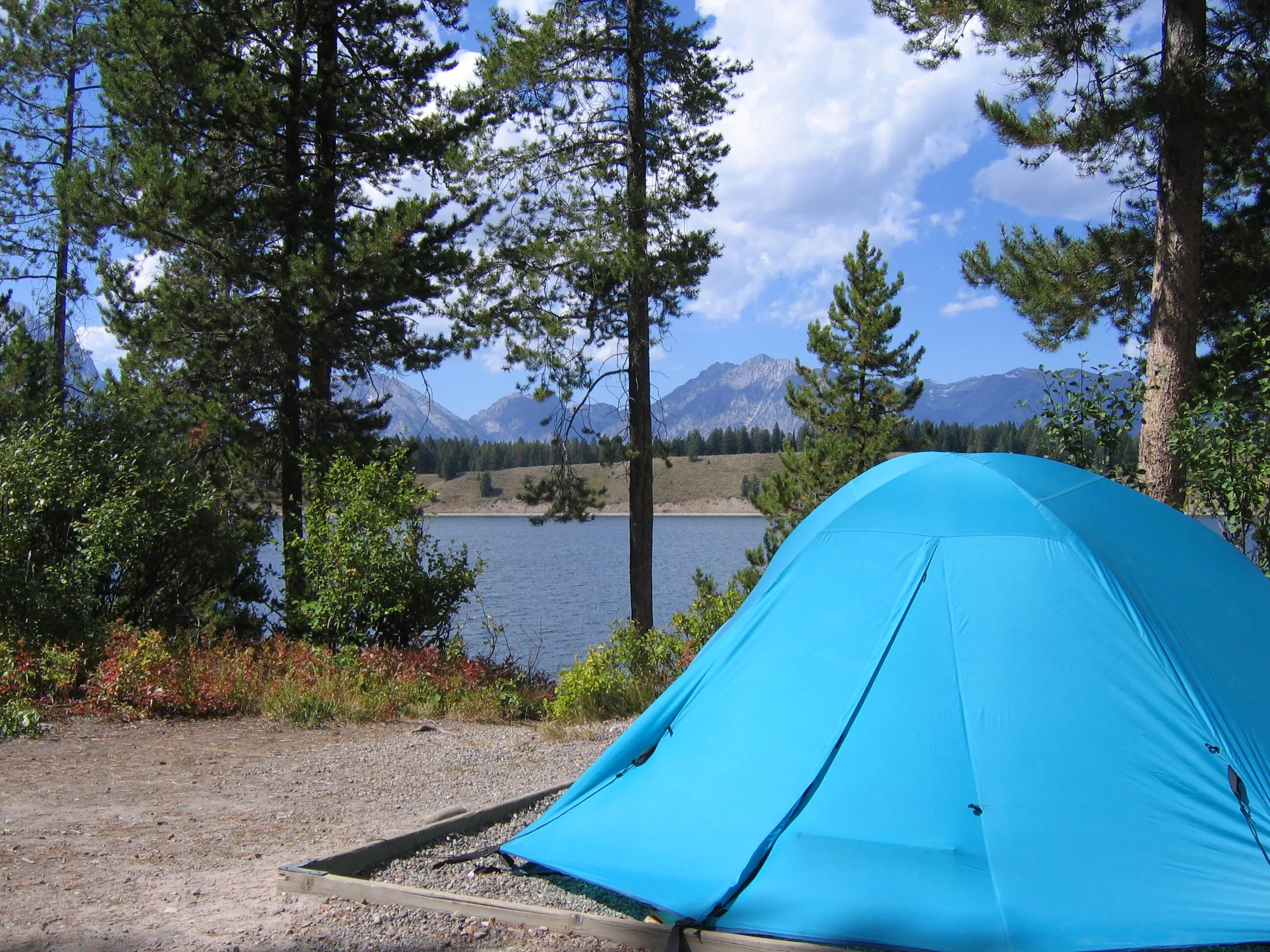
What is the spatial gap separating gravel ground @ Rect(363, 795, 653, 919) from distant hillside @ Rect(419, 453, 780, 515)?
6348cm

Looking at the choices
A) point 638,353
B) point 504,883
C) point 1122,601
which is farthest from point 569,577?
point 1122,601

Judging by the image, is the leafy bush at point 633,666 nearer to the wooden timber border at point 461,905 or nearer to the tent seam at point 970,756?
the wooden timber border at point 461,905

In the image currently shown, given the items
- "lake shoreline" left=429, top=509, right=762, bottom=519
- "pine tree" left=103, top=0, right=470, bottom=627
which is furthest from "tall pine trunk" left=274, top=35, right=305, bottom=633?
"lake shoreline" left=429, top=509, right=762, bottom=519

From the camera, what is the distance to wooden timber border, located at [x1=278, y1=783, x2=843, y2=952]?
3.54 metres

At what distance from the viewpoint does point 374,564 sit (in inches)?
432

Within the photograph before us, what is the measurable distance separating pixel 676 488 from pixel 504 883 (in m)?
76.1

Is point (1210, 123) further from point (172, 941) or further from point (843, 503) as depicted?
point (172, 941)

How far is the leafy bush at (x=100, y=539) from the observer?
372 inches

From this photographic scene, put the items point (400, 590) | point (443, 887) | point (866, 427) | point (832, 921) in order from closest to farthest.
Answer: point (832, 921)
point (443, 887)
point (400, 590)
point (866, 427)

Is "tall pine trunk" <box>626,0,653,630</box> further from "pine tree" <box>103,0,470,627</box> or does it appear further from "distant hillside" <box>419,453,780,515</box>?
"distant hillside" <box>419,453,780,515</box>

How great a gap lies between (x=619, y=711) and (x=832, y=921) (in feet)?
18.8

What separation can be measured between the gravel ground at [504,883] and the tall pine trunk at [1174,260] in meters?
7.16

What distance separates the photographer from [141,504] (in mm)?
10406

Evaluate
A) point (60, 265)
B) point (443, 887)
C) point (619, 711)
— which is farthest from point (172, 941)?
point (60, 265)
